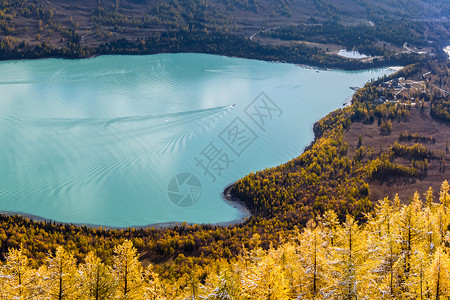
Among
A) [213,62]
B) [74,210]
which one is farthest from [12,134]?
[213,62]

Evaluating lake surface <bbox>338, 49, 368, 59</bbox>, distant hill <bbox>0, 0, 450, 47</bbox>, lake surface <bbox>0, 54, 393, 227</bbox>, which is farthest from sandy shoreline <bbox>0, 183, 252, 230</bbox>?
lake surface <bbox>338, 49, 368, 59</bbox>

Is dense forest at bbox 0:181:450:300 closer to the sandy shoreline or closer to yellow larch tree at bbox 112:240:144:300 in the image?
yellow larch tree at bbox 112:240:144:300

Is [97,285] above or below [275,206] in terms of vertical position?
above

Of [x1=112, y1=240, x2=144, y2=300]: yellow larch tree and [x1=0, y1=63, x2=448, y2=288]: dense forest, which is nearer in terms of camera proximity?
[x1=112, y1=240, x2=144, y2=300]: yellow larch tree

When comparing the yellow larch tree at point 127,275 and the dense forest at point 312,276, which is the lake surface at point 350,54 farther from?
the yellow larch tree at point 127,275

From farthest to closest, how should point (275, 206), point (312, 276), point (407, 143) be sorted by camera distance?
1. point (407, 143)
2. point (275, 206)
3. point (312, 276)

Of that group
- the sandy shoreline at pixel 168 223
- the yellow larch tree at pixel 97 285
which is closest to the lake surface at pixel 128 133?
the sandy shoreline at pixel 168 223

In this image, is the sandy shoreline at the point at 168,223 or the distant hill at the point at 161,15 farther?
the distant hill at the point at 161,15

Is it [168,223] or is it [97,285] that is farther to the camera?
[168,223]

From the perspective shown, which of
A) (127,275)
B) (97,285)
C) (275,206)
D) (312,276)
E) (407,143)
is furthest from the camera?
(407,143)

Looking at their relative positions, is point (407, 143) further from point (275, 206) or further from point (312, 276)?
point (312, 276)

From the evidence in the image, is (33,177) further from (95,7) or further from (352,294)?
(95,7)

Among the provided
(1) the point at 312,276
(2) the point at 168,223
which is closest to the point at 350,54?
(2) the point at 168,223
